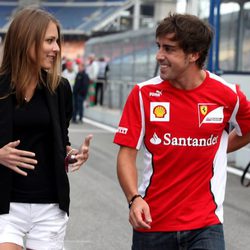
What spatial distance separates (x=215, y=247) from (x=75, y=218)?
4.61 meters

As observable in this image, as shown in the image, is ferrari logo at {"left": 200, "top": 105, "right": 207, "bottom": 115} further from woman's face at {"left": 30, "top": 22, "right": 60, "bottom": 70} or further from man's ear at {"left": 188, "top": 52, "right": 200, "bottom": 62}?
woman's face at {"left": 30, "top": 22, "right": 60, "bottom": 70}

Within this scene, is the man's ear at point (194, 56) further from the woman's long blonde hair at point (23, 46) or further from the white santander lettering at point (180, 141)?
the woman's long blonde hair at point (23, 46)

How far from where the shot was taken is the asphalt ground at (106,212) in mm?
7039

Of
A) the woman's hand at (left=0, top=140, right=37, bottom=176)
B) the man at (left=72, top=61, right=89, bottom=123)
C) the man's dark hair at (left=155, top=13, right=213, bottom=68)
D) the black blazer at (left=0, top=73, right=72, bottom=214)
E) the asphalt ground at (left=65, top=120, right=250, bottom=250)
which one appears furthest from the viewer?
the man at (left=72, top=61, right=89, bottom=123)

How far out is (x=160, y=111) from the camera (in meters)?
3.52

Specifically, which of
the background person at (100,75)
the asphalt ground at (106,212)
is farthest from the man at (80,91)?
the asphalt ground at (106,212)

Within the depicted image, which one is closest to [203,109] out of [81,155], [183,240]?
[183,240]

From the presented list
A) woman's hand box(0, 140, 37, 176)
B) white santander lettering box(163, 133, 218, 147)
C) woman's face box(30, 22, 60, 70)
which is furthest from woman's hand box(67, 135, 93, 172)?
white santander lettering box(163, 133, 218, 147)

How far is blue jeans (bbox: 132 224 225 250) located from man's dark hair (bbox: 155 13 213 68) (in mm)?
825

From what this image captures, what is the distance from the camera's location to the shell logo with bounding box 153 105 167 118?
3516 millimetres

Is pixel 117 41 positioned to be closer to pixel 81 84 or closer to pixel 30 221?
pixel 81 84

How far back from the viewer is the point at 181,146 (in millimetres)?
3510

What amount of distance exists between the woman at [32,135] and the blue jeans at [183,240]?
49cm

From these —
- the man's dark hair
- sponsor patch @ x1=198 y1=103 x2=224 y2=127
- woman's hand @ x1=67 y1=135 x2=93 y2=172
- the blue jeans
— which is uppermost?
the man's dark hair
